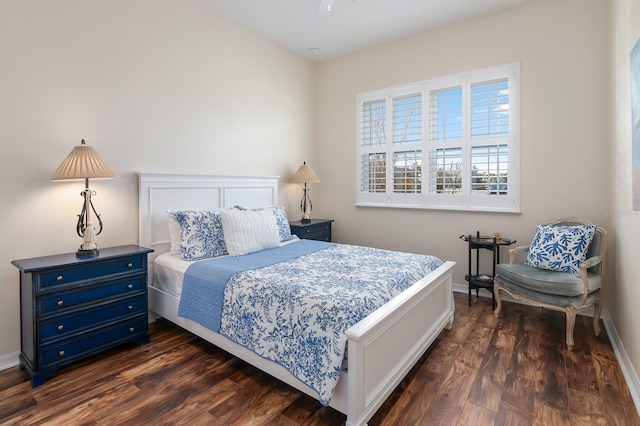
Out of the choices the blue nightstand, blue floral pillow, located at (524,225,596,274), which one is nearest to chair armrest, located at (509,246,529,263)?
blue floral pillow, located at (524,225,596,274)

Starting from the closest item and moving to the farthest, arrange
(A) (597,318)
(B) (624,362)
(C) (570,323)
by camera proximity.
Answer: (B) (624,362), (C) (570,323), (A) (597,318)

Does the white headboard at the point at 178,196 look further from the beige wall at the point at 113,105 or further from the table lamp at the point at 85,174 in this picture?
the table lamp at the point at 85,174

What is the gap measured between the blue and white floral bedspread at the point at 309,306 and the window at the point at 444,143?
1624 mm

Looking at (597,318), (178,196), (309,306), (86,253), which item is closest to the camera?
(309,306)

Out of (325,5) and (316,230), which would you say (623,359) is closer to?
(316,230)

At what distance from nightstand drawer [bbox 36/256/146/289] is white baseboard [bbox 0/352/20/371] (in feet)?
2.37

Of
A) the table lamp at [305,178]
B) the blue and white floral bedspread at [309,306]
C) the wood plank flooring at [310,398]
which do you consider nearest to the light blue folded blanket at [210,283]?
the blue and white floral bedspread at [309,306]

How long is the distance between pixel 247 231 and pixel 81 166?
1.33 m

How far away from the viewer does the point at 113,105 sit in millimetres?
2846

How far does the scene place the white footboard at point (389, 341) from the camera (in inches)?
65.1

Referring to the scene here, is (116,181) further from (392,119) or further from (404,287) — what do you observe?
(392,119)

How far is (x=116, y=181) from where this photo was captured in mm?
2879

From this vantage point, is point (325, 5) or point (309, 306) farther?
point (325, 5)

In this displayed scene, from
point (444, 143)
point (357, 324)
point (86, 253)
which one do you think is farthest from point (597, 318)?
point (86, 253)
